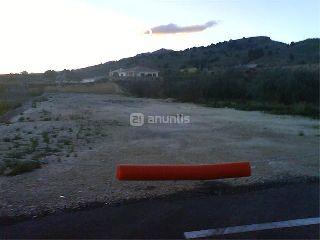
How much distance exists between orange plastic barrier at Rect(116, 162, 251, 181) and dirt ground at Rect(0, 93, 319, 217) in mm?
230

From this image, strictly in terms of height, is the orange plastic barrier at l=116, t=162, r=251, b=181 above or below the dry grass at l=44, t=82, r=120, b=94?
above

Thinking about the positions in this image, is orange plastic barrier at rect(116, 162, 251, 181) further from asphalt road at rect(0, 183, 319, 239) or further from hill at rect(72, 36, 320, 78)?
hill at rect(72, 36, 320, 78)

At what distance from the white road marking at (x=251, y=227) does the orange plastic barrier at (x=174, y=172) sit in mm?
1992

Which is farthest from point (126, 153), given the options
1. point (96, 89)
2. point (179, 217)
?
point (96, 89)

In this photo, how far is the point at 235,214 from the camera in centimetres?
668

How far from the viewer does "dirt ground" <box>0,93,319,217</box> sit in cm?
811

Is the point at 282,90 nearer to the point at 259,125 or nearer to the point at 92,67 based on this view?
the point at 259,125

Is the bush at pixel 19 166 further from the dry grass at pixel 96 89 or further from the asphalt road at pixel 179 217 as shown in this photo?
the dry grass at pixel 96 89

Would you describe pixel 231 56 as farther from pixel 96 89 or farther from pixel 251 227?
pixel 251 227

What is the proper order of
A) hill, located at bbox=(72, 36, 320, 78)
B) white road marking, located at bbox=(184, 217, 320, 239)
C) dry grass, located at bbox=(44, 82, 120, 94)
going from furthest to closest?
hill, located at bbox=(72, 36, 320, 78), dry grass, located at bbox=(44, 82, 120, 94), white road marking, located at bbox=(184, 217, 320, 239)

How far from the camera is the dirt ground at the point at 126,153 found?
811 cm

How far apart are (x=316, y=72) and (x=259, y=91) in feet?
14.9

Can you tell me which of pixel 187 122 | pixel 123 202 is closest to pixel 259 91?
pixel 187 122

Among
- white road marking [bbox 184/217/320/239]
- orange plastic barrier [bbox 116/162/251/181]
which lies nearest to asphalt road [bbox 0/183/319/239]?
white road marking [bbox 184/217/320/239]
